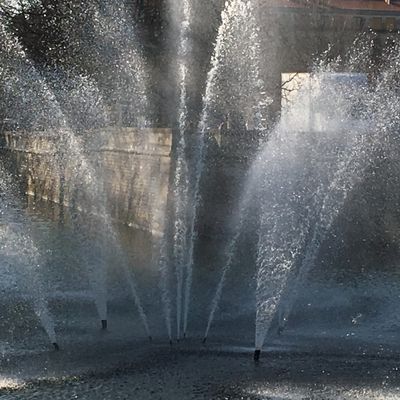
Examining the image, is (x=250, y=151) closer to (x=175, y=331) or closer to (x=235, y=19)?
A: (x=235, y=19)

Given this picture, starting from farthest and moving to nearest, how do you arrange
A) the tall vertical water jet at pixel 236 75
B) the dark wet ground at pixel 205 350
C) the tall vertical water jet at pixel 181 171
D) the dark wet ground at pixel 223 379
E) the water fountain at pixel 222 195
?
the tall vertical water jet at pixel 236 75 < the tall vertical water jet at pixel 181 171 < the water fountain at pixel 222 195 < the dark wet ground at pixel 205 350 < the dark wet ground at pixel 223 379

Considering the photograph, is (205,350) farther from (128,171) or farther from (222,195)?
(128,171)

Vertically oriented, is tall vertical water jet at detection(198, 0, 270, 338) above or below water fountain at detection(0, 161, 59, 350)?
above

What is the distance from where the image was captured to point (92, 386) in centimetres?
726

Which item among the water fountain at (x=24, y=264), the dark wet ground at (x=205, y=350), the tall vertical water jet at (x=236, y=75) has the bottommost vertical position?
the water fountain at (x=24, y=264)

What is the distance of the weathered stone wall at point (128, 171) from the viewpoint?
19630 millimetres

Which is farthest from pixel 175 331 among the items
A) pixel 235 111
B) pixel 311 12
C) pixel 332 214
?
pixel 311 12

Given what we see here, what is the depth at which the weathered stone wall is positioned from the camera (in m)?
19.6

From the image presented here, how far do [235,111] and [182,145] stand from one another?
2610 millimetres

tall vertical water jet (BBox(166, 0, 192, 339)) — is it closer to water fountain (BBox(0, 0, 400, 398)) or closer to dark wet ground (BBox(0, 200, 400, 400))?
water fountain (BBox(0, 0, 400, 398))

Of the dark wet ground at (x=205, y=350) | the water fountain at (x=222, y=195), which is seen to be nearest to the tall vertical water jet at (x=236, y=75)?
the water fountain at (x=222, y=195)

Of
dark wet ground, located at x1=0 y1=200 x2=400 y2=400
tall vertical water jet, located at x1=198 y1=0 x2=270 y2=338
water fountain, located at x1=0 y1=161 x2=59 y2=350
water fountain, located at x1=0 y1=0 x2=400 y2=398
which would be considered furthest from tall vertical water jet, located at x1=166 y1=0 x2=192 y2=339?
water fountain, located at x1=0 y1=161 x2=59 y2=350

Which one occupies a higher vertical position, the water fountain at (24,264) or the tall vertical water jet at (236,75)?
the tall vertical water jet at (236,75)

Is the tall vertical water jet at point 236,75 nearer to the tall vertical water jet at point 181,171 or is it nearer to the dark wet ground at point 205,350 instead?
the tall vertical water jet at point 181,171
